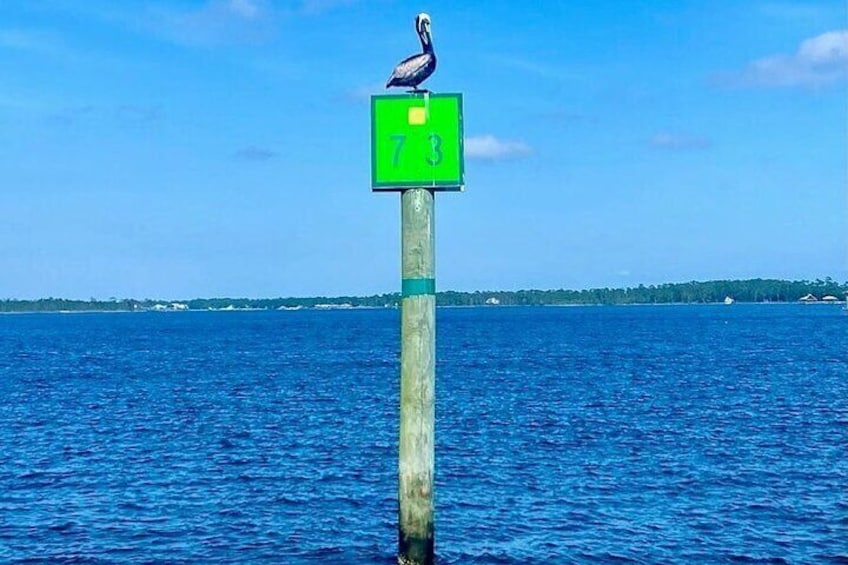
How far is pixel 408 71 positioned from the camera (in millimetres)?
13023

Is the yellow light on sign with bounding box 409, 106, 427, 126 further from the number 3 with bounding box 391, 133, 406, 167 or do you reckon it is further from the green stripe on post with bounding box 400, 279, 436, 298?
the green stripe on post with bounding box 400, 279, 436, 298

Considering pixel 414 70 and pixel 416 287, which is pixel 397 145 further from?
pixel 416 287

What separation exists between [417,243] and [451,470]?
15072mm

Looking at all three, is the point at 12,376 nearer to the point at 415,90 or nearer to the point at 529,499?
the point at 529,499

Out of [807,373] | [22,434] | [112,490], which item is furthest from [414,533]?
[807,373]

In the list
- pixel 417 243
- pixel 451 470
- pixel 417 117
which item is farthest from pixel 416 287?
pixel 451 470

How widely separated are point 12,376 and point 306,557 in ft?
187

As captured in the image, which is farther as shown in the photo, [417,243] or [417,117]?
[417,243]

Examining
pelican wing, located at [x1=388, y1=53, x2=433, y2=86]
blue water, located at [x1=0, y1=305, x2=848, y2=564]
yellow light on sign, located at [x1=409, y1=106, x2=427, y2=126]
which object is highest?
pelican wing, located at [x1=388, y1=53, x2=433, y2=86]

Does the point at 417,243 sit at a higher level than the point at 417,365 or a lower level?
higher

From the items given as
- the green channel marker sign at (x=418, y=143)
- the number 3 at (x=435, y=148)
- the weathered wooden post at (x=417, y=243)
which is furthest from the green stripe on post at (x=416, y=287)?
the number 3 at (x=435, y=148)

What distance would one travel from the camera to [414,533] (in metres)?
13.5

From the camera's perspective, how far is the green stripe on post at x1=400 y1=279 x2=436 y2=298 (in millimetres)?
13234

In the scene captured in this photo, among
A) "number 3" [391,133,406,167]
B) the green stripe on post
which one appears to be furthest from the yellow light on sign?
the green stripe on post
